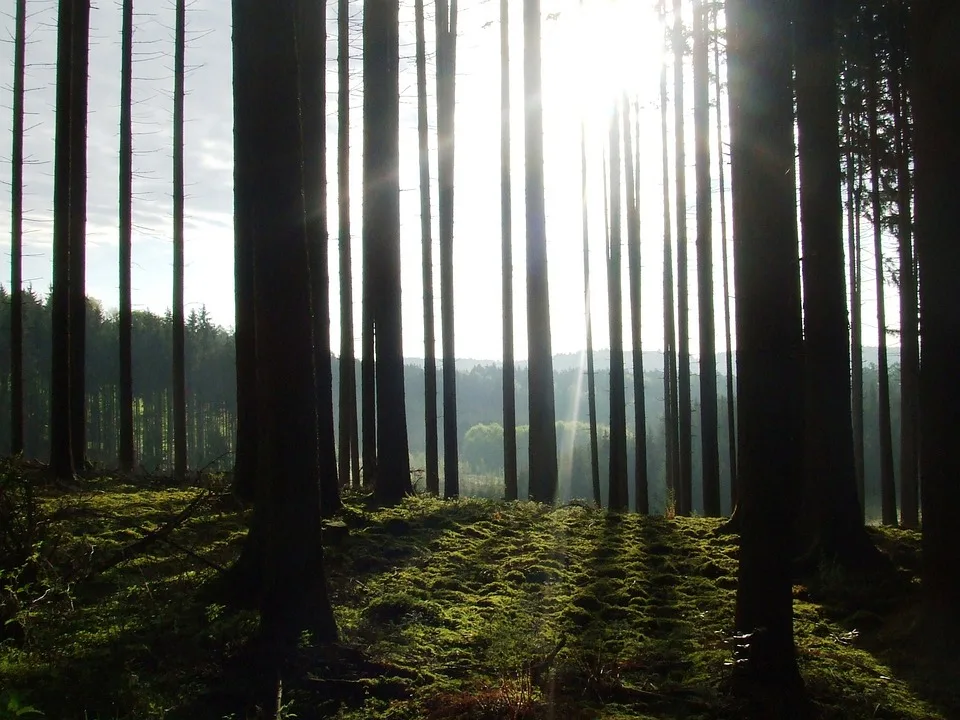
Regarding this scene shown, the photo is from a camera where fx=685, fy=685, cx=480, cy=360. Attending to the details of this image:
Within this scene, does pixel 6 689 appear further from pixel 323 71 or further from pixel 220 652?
pixel 323 71

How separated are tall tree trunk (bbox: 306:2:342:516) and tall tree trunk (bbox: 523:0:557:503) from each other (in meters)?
5.41

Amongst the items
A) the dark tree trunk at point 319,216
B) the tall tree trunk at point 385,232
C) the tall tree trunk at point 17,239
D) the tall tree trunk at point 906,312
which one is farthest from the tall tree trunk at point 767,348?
the tall tree trunk at point 17,239

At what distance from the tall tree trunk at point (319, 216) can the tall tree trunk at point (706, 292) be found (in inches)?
335

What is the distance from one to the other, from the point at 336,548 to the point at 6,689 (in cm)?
377

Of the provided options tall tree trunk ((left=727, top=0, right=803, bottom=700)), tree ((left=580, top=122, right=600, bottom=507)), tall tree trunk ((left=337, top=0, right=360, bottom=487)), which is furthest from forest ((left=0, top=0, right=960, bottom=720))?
tree ((left=580, top=122, right=600, bottom=507))

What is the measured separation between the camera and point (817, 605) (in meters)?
6.86

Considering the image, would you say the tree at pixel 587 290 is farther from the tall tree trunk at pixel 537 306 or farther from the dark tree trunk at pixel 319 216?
the dark tree trunk at pixel 319 216

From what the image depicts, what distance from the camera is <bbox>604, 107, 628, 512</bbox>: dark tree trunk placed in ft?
50.0

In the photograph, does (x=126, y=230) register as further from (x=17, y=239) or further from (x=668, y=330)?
(x=668, y=330)

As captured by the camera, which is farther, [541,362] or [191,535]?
[541,362]

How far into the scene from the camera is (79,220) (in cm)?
1449

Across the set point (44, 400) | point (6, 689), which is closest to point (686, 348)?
point (6, 689)

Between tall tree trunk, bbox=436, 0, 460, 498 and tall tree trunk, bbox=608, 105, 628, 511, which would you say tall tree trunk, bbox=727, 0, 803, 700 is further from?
tall tree trunk, bbox=608, 105, 628, 511

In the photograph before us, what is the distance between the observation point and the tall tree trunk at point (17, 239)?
14.5 m
